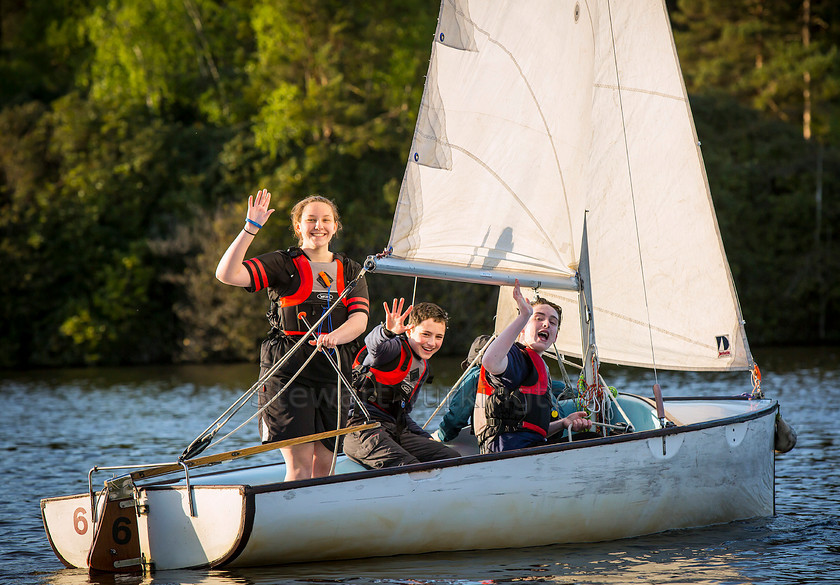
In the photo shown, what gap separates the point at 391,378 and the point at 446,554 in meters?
1.03

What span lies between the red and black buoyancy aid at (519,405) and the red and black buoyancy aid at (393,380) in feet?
1.33

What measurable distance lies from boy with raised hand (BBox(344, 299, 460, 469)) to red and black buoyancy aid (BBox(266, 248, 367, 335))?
0.23m

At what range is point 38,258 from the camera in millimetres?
28875

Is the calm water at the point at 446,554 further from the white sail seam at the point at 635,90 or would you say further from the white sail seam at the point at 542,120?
the white sail seam at the point at 635,90

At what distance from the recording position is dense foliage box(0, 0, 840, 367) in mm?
28469

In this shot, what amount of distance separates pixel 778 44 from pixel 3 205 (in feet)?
74.5

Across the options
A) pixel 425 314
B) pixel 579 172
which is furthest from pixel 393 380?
pixel 579 172

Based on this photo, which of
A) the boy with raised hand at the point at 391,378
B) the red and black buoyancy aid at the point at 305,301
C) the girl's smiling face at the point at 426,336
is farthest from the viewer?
the girl's smiling face at the point at 426,336

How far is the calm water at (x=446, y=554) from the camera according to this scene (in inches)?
231

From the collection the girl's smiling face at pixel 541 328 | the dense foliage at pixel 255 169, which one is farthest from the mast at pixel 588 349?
the dense foliage at pixel 255 169

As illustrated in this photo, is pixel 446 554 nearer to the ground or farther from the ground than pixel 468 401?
nearer to the ground

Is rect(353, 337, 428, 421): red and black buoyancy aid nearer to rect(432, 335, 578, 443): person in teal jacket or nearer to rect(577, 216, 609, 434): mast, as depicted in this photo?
rect(432, 335, 578, 443): person in teal jacket

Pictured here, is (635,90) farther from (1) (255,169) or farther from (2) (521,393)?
(1) (255,169)

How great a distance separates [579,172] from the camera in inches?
275
